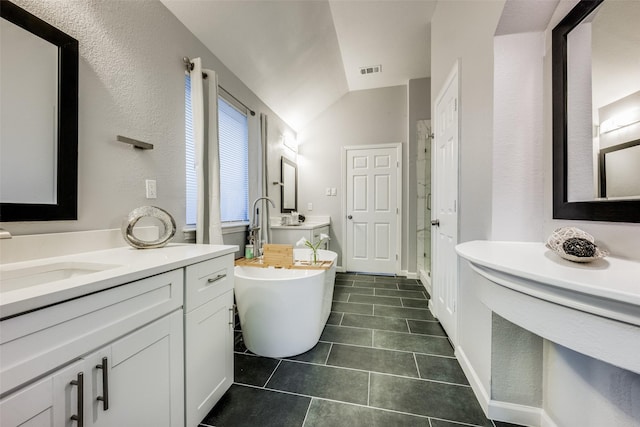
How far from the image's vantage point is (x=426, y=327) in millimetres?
2074

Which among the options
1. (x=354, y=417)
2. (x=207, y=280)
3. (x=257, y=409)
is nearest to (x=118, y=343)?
(x=207, y=280)

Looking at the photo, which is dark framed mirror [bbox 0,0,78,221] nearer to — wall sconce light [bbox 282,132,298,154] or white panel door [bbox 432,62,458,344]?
white panel door [bbox 432,62,458,344]

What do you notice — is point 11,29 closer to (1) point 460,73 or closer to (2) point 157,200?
(2) point 157,200

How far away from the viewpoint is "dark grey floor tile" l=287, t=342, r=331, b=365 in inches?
64.6

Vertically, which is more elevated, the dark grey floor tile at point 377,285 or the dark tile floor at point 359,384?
the dark grey floor tile at point 377,285

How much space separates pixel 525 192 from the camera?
3.85 feet

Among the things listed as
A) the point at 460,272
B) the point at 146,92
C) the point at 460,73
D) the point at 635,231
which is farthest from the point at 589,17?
the point at 146,92

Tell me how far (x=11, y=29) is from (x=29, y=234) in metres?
0.78

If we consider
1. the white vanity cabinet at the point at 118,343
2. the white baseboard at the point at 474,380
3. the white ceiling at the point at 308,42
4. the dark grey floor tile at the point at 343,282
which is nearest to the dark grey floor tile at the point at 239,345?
the white vanity cabinet at the point at 118,343

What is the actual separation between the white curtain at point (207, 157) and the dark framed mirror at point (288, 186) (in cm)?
157

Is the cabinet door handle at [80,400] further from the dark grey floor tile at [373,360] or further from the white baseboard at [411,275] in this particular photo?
the white baseboard at [411,275]

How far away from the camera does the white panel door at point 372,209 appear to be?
12.2 feet

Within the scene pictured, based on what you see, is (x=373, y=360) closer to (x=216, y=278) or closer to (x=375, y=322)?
(x=375, y=322)

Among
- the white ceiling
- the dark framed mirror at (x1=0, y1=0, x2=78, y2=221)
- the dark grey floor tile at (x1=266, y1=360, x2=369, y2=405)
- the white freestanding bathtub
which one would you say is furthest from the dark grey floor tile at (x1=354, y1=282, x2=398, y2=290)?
the dark framed mirror at (x1=0, y1=0, x2=78, y2=221)
